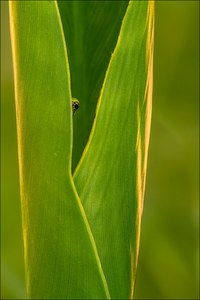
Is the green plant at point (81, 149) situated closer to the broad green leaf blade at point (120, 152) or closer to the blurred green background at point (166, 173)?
the broad green leaf blade at point (120, 152)

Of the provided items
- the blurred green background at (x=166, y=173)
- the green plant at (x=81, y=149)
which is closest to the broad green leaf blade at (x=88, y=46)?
the green plant at (x=81, y=149)

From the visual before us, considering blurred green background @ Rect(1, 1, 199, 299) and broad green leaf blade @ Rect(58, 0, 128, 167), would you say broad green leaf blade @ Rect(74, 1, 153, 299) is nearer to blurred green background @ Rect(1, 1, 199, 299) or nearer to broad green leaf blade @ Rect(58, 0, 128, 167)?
broad green leaf blade @ Rect(58, 0, 128, 167)

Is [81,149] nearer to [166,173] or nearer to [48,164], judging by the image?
[48,164]

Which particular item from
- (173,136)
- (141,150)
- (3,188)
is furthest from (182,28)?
(141,150)

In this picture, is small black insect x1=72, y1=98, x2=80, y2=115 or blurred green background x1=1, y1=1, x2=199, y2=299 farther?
blurred green background x1=1, y1=1, x2=199, y2=299

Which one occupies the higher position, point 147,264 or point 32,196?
point 32,196

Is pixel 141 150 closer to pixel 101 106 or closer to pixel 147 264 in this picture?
pixel 101 106

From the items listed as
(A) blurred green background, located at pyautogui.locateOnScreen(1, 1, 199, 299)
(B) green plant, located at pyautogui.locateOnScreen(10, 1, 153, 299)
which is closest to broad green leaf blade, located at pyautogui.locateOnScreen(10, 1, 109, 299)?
(B) green plant, located at pyautogui.locateOnScreen(10, 1, 153, 299)
